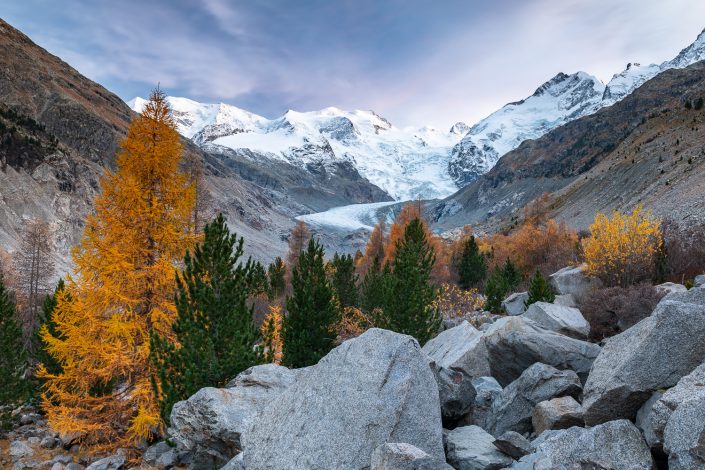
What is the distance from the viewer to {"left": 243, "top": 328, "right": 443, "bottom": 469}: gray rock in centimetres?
651

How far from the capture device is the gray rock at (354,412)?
6512 millimetres

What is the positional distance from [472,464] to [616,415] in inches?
80.5

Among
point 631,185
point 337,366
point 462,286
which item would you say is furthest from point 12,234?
point 631,185

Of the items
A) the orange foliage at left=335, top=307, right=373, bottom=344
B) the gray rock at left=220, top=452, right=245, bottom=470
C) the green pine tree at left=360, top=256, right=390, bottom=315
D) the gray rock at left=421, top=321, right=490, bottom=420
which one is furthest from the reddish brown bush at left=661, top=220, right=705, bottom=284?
the gray rock at left=220, top=452, right=245, bottom=470

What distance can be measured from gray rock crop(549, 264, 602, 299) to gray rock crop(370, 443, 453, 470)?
18903mm

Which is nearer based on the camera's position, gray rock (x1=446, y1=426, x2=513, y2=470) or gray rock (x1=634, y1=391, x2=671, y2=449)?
gray rock (x1=634, y1=391, x2=671, y2=449)

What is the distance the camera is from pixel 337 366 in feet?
24.5

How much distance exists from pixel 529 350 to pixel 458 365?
2441 millimetres

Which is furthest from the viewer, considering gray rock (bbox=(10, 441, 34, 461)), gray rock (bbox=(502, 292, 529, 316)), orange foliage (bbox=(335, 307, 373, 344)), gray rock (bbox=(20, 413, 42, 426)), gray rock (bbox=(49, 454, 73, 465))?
orange foliage (bbox=(335, 307, 373, 344))

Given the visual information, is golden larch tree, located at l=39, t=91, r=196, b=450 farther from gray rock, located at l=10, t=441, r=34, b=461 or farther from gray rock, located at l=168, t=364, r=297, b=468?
gray rock, located at l=168, t=364, r=297, b=468

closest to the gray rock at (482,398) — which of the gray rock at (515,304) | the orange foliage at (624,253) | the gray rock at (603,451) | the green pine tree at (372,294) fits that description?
the gray rock at (603,451)

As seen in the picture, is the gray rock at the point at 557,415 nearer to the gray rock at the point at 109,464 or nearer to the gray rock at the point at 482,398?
the gray rock at the point at 482,398

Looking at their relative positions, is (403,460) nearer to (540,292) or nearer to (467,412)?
(467,412)

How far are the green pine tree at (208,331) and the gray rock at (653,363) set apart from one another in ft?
27.5
